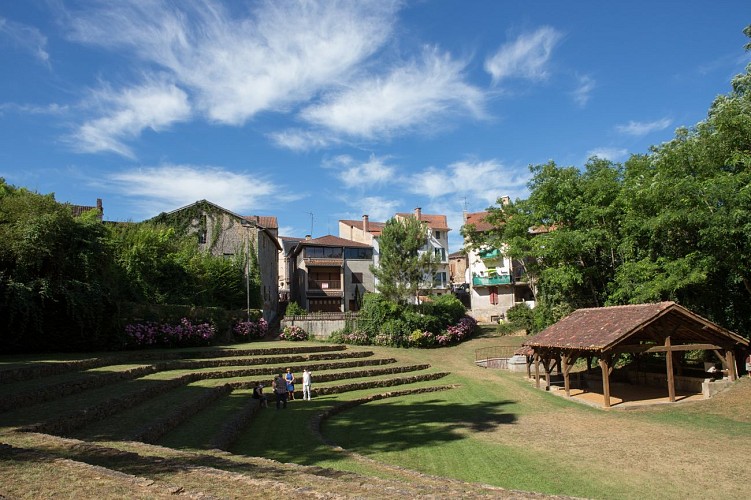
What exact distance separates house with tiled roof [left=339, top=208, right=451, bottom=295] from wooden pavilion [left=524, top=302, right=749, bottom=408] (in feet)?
112

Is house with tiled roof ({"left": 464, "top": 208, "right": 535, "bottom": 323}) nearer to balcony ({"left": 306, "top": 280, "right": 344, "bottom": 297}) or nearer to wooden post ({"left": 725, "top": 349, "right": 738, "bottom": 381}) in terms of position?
balcony ({"left": 306, "top": 280, "right": 344, "bottom": 297})

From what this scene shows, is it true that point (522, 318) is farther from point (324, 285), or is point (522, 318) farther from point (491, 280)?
point (324, 285)

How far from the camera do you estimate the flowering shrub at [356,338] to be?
117ft

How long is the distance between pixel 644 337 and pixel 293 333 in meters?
22.1

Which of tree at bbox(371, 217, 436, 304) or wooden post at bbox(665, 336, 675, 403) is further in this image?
tree at bbox(371, 217, 436, 304)

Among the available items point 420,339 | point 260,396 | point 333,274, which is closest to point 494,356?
point 420,339

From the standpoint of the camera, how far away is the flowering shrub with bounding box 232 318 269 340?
32906mm

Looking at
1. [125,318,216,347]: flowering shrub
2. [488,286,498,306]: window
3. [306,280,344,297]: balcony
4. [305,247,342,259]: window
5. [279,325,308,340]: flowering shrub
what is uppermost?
[305,247,342,259]: window

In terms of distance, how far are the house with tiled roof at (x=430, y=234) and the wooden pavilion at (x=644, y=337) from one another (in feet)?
112

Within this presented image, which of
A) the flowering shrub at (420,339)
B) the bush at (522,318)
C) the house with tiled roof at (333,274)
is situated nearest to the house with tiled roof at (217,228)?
the house with tiled roof at (333,274)

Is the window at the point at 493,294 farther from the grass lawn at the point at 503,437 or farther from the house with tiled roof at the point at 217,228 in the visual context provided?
the grass lawn at the point at 503,437

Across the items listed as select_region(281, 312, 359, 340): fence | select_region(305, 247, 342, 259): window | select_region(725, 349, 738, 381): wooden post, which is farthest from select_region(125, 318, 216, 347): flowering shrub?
select_region(725, 349, 738, 381): wooden post

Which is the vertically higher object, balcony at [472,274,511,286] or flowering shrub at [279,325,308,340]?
balcony at [472,274,511,286]

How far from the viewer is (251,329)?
111 feet
